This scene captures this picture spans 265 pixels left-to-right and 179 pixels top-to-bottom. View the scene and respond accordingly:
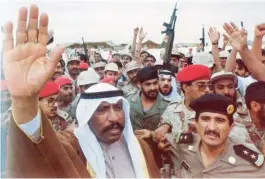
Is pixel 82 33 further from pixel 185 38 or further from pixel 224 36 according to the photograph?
pixel 224 36

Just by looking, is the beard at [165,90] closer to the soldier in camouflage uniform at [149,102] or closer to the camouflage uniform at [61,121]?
the soldier in camouflage uniform at [149,102]

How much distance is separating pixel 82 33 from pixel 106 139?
0.59 meters

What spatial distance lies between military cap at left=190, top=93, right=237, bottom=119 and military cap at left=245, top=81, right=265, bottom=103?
6.6 inches

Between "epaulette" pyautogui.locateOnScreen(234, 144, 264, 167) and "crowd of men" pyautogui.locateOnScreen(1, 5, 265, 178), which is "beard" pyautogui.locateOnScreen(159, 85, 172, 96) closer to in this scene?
"crowd of men" pyautogui.locateOnScreen(1, 5, 265, 178)

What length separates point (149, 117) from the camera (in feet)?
9.96

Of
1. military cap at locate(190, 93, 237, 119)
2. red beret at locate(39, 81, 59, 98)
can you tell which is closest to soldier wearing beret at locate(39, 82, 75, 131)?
red beret at locate(39, 81, 59, 98)

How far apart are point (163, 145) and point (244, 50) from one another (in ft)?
2.20

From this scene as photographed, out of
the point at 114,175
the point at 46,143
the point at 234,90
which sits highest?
the point at 234,90

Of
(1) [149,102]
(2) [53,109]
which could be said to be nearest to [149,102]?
(1) [149,102]

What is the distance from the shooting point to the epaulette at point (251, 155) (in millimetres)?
2928

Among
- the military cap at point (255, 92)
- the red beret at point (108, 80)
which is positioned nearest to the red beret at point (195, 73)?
the military cap at point (255, 92)

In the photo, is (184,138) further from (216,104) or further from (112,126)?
(112,126)

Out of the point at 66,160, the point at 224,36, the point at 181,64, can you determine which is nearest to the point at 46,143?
the point at 66,160

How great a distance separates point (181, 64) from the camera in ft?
10.1
